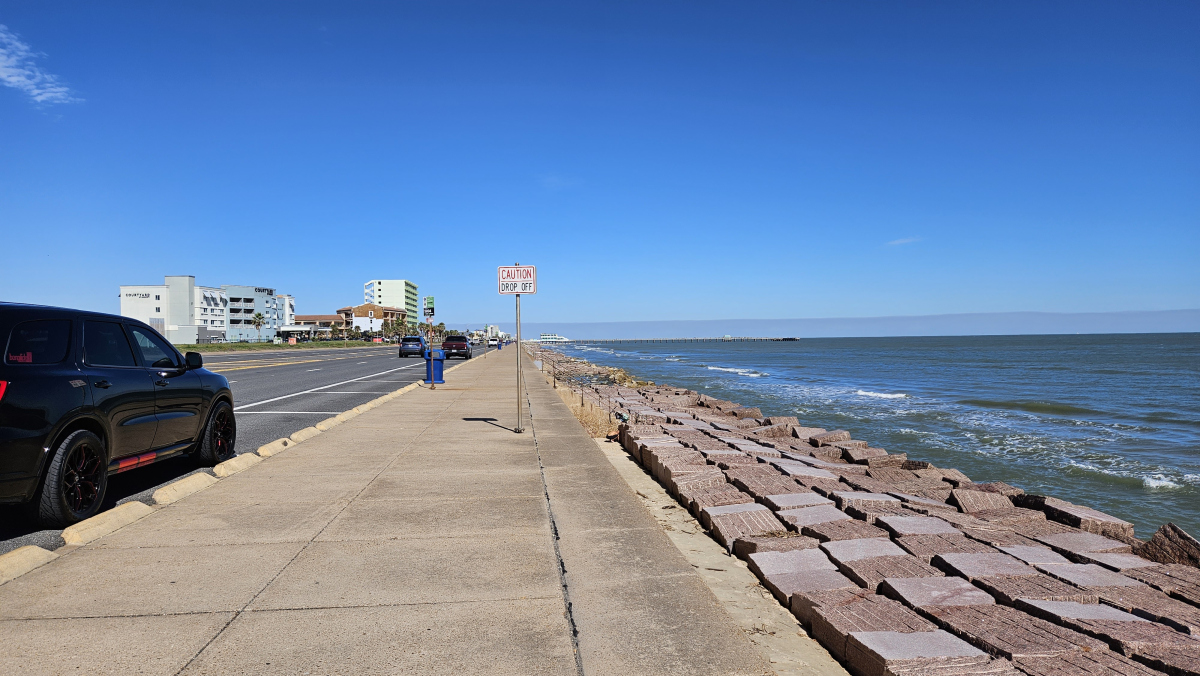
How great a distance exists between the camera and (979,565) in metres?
4.66

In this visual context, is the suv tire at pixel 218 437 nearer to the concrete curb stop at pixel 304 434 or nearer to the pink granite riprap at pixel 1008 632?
the concrete curb stop at pixel 304 434

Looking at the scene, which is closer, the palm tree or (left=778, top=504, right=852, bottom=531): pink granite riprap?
(left=778, top=504, right=852, bottom=531): pink granite riprap

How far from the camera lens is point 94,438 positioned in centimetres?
605

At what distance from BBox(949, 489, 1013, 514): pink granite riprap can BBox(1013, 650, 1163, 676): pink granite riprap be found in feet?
15.3

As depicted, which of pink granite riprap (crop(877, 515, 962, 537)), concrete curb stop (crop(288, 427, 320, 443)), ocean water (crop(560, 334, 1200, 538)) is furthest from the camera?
ocean water (crop(560, 334, 1200, 538))

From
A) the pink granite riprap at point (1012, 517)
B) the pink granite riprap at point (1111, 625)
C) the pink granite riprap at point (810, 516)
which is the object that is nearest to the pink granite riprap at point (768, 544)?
the pink granite riprap at point (810, 516)

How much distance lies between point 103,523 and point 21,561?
96cm

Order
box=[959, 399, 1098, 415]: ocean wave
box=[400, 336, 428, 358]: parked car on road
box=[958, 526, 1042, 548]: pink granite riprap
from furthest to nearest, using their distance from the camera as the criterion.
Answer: box=[400, 336, 428, 358]: parked car on road
box=[959, 399, 1098, 415]: ocean wave
box=[958, 526, 1042, 548]: pink granite riprap

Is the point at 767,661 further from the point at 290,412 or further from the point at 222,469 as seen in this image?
the point at 290,412

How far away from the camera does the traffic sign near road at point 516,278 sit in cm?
1122

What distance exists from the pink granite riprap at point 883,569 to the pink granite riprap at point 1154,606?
39.7 inches

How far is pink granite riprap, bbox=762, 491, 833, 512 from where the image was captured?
6135 millimetres

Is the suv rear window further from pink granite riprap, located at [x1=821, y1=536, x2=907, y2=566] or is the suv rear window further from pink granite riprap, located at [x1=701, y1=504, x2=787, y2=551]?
pink granite riprap, located at [x1=821, y1=536, x2=907, y2=566]

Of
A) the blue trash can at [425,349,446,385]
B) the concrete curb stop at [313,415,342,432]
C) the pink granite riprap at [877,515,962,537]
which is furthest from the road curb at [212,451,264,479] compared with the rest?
the blue trash can at [425,349,446,385]
